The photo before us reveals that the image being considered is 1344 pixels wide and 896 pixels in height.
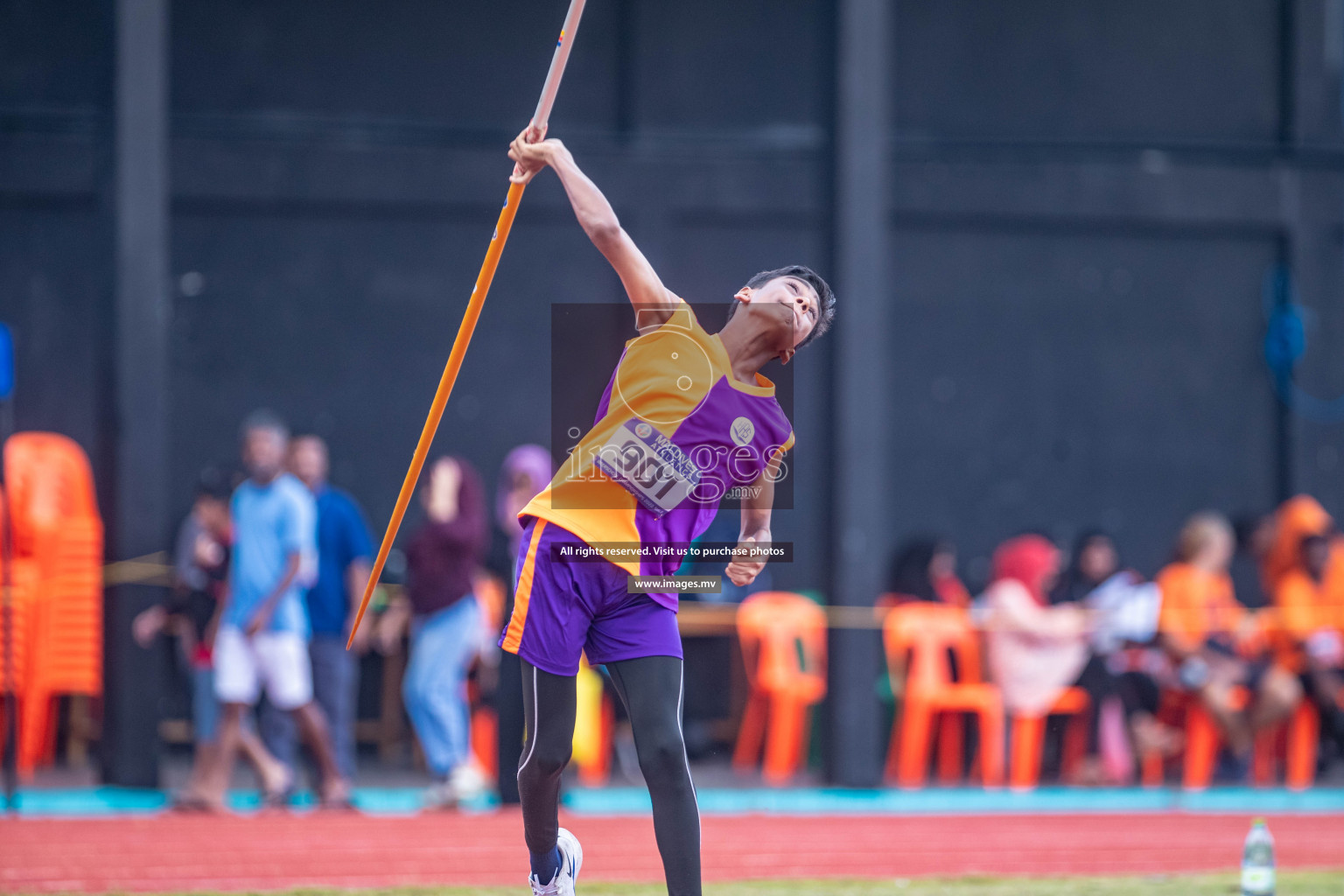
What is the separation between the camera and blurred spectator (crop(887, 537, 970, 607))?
10781 millimetres

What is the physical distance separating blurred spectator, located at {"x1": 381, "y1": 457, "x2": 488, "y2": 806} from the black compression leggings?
4379mm

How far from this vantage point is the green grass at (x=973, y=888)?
5828mm

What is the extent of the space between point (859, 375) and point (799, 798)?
9.06 ft

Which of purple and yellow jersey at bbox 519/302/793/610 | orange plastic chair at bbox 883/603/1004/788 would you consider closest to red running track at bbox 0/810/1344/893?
orange plastic chair at bbox 883/603/1004/788

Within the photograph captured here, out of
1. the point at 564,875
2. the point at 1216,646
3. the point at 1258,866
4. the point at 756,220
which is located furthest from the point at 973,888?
the point at 756,220

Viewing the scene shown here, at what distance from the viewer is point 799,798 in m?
9.46

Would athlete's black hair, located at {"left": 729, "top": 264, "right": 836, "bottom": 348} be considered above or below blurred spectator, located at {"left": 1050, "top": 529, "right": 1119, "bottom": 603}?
above

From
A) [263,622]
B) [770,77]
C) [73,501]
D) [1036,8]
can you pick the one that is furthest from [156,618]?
[1036,8]

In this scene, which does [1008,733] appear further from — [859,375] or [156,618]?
[156,618]

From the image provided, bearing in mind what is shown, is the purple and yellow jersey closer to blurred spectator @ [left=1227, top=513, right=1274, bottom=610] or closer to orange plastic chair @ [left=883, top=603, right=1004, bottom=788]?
orange plastic chair @ [left=883, top=603, right=1004, bottom=788]

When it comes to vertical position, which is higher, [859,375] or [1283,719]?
[859,375]

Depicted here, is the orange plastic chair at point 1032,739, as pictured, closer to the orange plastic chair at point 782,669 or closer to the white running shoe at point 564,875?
the orange plastic chair at point 782,669

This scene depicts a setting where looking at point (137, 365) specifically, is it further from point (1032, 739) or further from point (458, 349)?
point (1032, 739)

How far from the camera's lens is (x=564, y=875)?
13.6 feet
